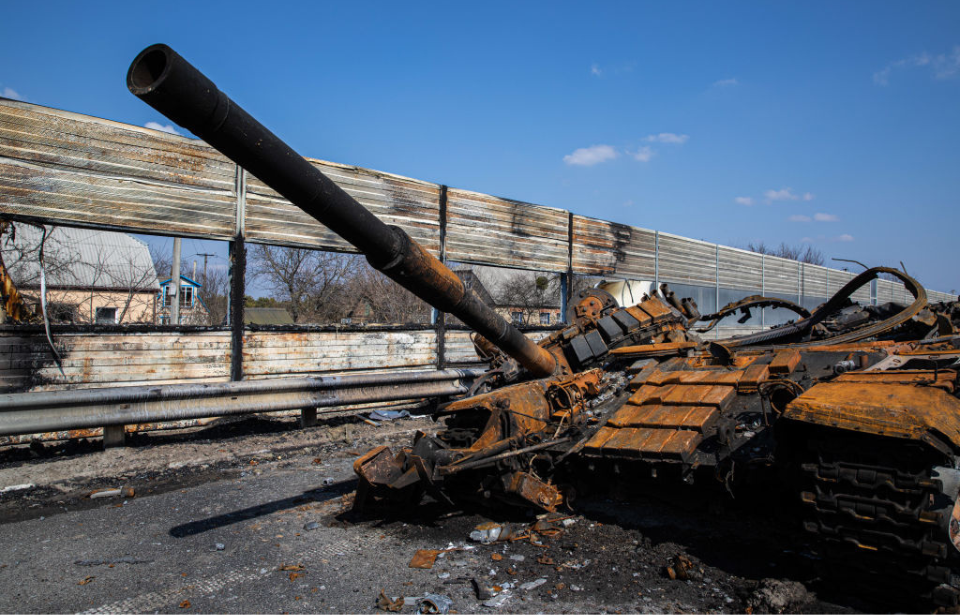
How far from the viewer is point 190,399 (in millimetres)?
7121

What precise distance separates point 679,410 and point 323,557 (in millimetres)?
2769

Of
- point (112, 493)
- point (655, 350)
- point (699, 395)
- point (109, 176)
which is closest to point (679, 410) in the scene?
point (699, 395)

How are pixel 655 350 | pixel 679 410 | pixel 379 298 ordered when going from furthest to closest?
pixel 379 298
pixel 655 350
pixel 679 410

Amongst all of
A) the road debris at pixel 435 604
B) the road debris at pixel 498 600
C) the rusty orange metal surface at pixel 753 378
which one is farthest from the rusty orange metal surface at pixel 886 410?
the road debris at pixel 435 604

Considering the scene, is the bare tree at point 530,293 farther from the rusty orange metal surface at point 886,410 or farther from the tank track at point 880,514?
the tank track at point 880,514

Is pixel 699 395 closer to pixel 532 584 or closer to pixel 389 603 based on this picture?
pixel 532 584

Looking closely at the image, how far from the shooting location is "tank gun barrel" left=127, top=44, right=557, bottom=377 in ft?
8.66

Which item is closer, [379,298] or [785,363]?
[785,363]

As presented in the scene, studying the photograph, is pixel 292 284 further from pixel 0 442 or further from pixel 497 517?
pixel 497 517

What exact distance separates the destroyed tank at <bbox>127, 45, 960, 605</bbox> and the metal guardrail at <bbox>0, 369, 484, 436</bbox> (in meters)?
2.72

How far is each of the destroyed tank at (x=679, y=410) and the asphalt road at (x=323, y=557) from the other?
0.39 meters

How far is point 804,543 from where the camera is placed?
4371 mm

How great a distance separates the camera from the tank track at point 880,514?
3.09 metres

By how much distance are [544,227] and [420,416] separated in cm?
477
